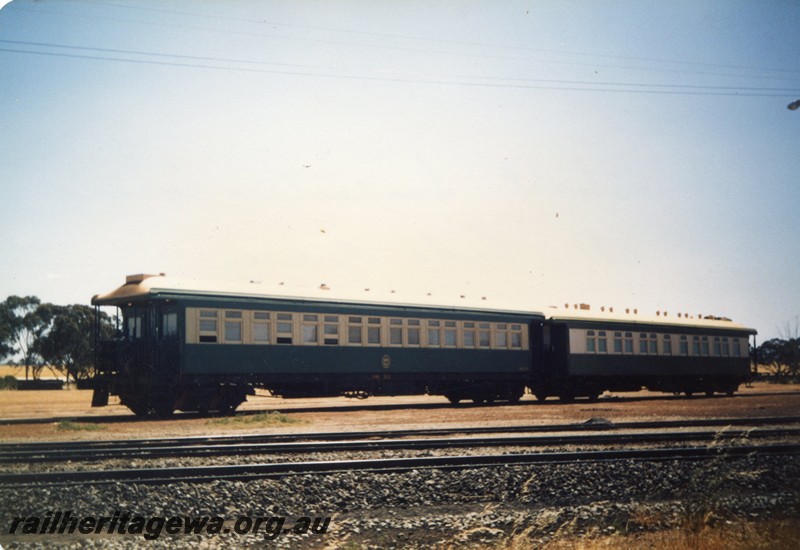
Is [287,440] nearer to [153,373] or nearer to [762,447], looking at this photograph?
[153,373]

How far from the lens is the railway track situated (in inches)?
416

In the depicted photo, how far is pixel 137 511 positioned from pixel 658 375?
23585 millimetres

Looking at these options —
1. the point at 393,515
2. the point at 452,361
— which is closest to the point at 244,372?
the point at 452,361

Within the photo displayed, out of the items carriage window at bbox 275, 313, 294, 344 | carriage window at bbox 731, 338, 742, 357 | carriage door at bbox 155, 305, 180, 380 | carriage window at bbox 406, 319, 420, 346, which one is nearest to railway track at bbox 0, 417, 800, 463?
carriage door at bbox 155, 305, 180, 380

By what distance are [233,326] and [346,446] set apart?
24.2 ft

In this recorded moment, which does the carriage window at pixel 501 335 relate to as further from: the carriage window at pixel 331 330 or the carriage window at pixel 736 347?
the carriage window at pixel 736 347

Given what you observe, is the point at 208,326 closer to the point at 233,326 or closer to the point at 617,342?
the point at 233,326

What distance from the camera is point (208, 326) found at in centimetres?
1738

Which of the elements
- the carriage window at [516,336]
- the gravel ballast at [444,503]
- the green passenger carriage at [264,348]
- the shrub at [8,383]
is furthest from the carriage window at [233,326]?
the shrub at [8,383]

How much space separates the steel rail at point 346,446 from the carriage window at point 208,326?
231 inches

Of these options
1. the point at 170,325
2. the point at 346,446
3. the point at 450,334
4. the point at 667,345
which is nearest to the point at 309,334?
the point at 170,325

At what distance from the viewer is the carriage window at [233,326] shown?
57.9 feet

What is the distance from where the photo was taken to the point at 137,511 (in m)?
7.25

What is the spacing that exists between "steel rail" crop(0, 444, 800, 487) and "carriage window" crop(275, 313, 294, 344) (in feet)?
30.1
